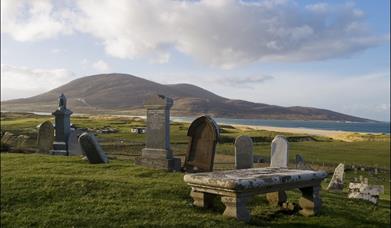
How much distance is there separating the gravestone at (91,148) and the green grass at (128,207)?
328 centimetres

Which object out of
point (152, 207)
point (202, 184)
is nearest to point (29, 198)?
point (152, 207)

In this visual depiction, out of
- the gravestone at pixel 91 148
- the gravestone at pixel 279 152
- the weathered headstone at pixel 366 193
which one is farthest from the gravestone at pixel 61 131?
the weathered headstone at pixel 366 193

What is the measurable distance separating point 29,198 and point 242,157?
7.86 metres

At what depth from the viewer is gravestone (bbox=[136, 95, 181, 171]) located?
1717 centimetres

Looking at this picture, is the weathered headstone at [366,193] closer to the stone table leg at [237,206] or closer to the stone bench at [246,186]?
the stone bench at [246,186]

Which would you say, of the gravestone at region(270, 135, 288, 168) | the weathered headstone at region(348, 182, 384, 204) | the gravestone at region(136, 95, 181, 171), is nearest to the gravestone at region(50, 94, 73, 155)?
the gravestone at region(136, 95, 181, 171)

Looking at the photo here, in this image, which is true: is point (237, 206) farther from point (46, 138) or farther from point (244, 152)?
point (46, 138)

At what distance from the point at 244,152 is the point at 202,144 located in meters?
1.61

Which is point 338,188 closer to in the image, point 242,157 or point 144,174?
point 242,157

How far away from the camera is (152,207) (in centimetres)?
1014

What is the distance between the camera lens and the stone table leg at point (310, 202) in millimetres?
10734

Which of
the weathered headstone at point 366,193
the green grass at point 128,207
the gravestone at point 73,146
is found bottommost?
the weathered headstone at point 366,193

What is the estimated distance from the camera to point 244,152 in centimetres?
1672

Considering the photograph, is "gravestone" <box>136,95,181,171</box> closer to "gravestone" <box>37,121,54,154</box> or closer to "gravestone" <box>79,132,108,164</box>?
"gravestone" <box>79,132,108,164</box>
